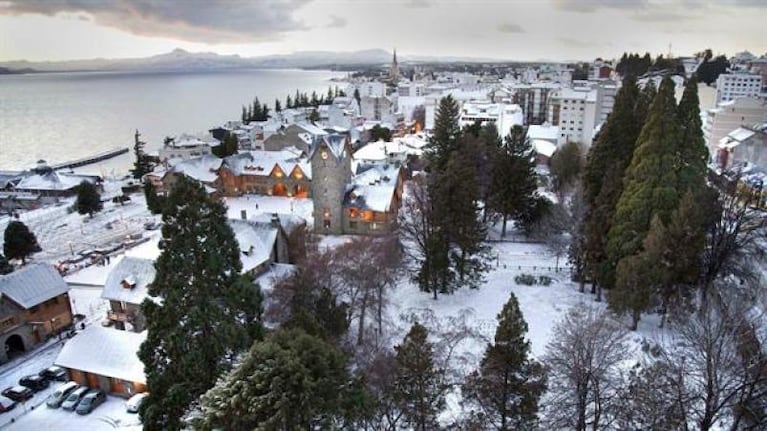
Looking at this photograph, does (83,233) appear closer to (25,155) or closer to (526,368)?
(526,368)

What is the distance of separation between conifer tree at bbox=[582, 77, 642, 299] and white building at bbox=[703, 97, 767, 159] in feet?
150

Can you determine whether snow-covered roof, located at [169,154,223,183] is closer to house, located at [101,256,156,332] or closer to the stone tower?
the stone tower

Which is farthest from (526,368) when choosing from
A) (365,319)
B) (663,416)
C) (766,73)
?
(766,73)

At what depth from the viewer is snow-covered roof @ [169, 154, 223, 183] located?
56.4 meters

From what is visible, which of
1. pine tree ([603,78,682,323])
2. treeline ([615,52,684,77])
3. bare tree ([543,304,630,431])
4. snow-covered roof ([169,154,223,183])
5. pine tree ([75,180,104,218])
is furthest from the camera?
treeline ([615,52,684,77])

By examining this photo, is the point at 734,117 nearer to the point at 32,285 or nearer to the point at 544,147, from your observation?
the point at 544,147

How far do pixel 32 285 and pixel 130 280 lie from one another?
17.0 ft

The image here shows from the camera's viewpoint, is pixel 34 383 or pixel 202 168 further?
pixel 202 168

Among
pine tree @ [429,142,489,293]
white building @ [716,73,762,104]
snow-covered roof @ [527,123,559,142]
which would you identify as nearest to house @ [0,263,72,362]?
pine tree @ [429,142,489,293]

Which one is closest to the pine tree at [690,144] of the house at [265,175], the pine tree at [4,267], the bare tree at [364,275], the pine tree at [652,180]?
the pine tree at [652,180]

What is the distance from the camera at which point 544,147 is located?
66.3 metres

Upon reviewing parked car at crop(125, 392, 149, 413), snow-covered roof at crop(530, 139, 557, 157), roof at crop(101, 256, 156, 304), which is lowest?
parked car at crop(125, 392, 149, 413)

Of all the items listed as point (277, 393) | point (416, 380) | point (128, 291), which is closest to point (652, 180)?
point (416, 380)

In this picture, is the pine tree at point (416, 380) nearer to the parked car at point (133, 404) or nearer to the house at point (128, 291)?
the parked car at point (133, 404)
